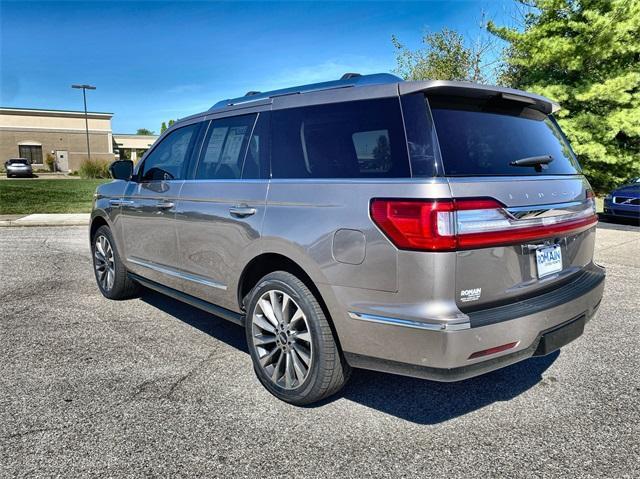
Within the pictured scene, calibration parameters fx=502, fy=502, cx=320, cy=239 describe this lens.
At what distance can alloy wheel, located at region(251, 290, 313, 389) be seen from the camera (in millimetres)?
2995

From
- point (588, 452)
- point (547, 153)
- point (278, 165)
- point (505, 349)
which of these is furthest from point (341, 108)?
point (588, 452)

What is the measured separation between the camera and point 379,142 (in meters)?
2.69

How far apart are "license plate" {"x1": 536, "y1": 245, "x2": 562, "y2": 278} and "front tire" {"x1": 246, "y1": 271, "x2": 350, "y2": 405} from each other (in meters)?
1.21

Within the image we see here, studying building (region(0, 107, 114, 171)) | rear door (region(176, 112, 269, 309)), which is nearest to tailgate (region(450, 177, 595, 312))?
rear door (region(176, 112, 269, 309))

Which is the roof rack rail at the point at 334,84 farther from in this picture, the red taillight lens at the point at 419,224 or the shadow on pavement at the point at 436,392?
the shadow on pavement at the point at 436,392

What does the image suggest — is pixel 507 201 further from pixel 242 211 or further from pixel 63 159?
pixel 63 159

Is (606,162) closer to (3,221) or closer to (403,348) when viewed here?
(403,348)

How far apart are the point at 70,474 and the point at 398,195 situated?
Answer: 2.06 meters

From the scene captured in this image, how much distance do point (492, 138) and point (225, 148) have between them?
1.93m

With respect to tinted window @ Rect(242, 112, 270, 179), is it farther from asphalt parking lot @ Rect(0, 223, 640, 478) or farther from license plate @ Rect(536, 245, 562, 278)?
license plate @ Rect(536, 245, 562, 278)

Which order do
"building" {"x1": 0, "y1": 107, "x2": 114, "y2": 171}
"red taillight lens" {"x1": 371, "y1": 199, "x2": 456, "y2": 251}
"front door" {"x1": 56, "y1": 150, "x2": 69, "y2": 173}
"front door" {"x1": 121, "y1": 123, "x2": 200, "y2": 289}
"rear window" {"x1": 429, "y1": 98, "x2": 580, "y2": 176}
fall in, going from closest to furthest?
"red taillight lens" {"x1": 371, "y1": 199, "x2": 456, "y2": 251} < "rear window" {"x1": 429, "y1": 98, "x2": 580, "y2": 176} < "front door" {"x1": 121, "y1": 123, "x2": 200, "y2": 289} < "building" {"x1": 0, "y1": 107, "x2": 114, "y2": 171} < "front door" {"x1": 56, "y1": 150, "x2": 69, "y2": 173}

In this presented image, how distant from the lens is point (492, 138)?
2797mm

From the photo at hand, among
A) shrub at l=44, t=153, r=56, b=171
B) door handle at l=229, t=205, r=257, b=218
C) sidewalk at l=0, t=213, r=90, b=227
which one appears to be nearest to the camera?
door handle at l=229, t=205, r=257, b=218

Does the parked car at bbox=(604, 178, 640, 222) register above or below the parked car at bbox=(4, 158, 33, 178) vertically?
below
